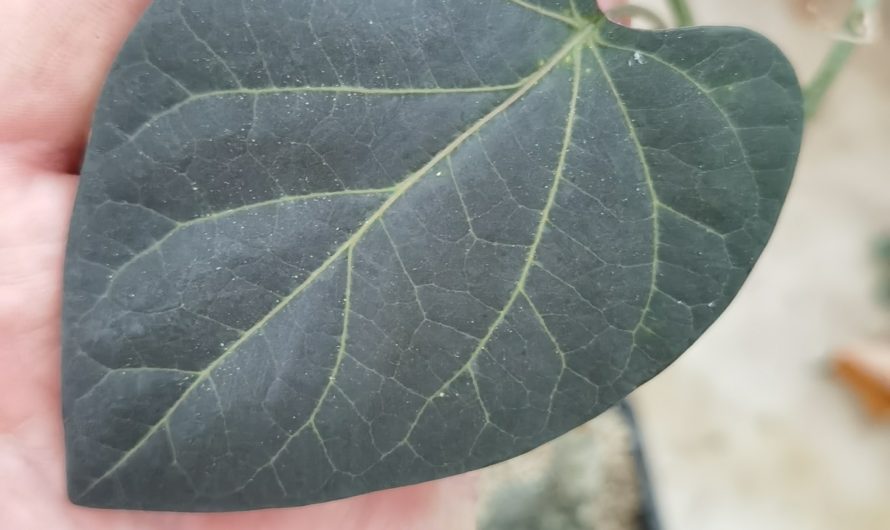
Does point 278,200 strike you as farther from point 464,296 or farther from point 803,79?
point 803,79

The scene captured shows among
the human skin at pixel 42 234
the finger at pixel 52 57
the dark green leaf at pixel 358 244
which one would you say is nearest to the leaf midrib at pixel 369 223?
the dark green leaf at pixel 358 244

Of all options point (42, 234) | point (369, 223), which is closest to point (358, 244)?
point (369, 223)

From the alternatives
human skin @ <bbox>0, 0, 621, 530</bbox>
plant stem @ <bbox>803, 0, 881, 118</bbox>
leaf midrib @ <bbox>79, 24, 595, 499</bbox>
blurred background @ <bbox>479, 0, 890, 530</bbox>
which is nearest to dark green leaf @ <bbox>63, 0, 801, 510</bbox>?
leaf midrib @ <bbox>79, 24, 595, 499</bbox>

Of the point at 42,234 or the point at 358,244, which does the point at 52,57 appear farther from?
the point at 358,244

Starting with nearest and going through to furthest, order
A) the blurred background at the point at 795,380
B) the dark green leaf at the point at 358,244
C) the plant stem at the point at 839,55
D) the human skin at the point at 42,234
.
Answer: the dark green leaf at the point at 358,244
the human skin at the point at 42,234
the plant stem at the point at 839,55
the blurred background at the point at 795,380

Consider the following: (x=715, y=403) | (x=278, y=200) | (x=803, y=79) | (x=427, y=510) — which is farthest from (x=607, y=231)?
(x=803, y=79)

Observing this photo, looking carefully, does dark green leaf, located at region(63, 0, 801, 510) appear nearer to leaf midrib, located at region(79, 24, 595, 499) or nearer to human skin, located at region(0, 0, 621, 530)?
leaf midrib, located at region(79, 24, 595, 499)

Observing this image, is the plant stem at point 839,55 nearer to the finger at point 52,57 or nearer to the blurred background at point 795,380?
the blurred background at point 795,380
